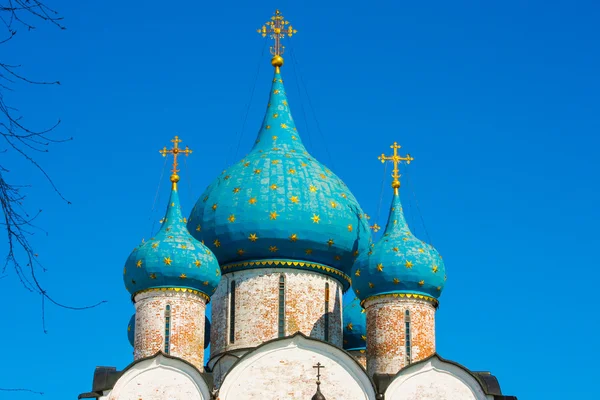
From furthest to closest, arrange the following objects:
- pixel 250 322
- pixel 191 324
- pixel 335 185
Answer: pixel 335 185 → pixel 250 322 → pixel 191 324

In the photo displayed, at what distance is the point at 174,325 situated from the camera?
56.6 feet

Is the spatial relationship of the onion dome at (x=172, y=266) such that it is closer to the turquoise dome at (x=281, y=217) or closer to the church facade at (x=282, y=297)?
the church facade at (x=282, y=297)

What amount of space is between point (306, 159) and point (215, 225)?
7.30 ft

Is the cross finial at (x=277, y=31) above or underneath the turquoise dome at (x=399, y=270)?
above

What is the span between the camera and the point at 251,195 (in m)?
19.6

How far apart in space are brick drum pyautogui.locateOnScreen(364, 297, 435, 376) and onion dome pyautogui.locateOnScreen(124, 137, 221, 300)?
2.56m

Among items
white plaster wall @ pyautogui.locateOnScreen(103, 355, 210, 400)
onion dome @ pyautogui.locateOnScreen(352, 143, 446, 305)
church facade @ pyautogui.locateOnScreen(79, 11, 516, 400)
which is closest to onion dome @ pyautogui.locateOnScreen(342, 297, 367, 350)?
church facade @ pyautogui.locateOnScreen(79, 11, 516, 400)

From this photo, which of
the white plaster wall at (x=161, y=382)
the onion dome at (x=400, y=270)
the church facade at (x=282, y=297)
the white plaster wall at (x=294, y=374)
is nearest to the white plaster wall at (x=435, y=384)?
the church facade at (x=282, y=297)

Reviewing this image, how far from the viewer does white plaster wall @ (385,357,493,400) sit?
635 inches

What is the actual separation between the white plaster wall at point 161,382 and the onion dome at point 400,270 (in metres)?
3.35

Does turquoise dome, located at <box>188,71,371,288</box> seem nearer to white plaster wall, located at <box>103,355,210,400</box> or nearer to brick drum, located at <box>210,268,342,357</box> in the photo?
brick drum, located at <box>210,268,342,357</box>

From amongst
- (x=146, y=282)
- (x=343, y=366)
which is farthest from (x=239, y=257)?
(x=343, y=366)

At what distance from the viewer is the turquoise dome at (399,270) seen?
1780cm

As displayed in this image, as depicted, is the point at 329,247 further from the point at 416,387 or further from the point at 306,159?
the point at 416,387
